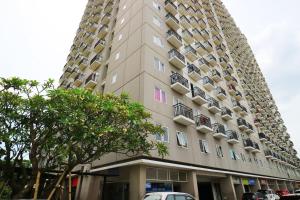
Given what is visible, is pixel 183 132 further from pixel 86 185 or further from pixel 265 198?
pixel 265 198

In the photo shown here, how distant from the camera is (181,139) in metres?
17.7

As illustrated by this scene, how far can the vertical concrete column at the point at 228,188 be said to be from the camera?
2131 cm

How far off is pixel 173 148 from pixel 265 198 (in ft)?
38.7

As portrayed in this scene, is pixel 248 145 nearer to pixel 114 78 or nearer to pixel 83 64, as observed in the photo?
pixel 114 78

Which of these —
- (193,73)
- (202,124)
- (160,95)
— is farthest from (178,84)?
(193,73)

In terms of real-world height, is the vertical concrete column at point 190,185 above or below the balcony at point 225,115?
below

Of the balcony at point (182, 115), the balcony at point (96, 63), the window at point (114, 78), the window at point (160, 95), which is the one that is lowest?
the balcony at point (182, 115)

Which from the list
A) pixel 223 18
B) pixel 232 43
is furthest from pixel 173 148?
pixel 223 18

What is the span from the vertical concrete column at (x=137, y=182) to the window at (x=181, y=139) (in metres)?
4.43

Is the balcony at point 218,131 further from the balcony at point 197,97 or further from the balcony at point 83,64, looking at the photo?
the balcony at point 83,64

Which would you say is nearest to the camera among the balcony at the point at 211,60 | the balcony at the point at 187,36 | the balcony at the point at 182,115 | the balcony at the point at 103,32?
the balcony at the point at 182,115

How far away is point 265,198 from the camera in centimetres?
2045

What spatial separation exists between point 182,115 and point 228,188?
1043cm

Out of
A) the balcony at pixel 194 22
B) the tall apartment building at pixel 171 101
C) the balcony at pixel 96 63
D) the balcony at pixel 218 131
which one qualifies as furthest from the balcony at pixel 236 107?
the balcony at pixel 96 63
